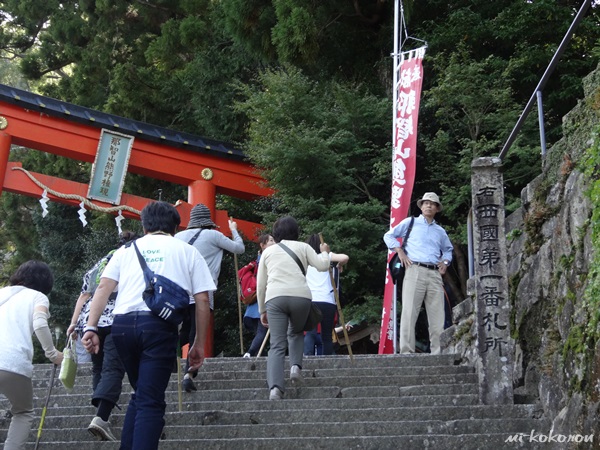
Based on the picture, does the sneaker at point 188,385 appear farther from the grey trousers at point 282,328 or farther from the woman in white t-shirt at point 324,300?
the woman in white t-shirt at point 324,300

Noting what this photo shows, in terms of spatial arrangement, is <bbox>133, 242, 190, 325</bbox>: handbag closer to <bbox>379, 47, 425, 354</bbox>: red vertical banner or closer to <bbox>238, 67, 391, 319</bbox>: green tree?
<bbox>379, 47, 425, 354</bbox>: red vertical banner

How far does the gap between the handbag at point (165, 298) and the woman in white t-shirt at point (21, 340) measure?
1.06 meters

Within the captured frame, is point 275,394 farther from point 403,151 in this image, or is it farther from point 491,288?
point 403,151

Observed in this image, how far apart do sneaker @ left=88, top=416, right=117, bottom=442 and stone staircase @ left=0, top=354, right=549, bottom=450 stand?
9cm

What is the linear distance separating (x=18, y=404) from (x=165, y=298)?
1.34m

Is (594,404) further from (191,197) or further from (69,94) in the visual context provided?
(69,94)

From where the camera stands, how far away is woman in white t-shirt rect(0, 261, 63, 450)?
5.47 meters

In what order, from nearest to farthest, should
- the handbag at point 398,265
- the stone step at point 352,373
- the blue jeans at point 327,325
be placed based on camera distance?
the stone step at point 352,373 < the handbag at point 398,265 < the blue jeans at point 327,325

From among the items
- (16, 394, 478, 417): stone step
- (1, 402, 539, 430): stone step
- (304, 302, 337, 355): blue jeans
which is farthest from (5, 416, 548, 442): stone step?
(304, 302, 337, 355): blue jeans

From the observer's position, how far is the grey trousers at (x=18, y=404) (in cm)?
545

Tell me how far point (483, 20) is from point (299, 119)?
374 cm

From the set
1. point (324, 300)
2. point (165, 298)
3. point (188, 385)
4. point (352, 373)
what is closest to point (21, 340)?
point (165, 298)

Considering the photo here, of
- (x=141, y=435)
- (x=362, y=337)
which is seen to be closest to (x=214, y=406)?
(x=141, y=435)

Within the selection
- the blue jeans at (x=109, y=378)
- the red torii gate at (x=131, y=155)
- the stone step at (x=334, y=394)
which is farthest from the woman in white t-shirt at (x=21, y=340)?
the red torii gate at (x=131, y=155)
